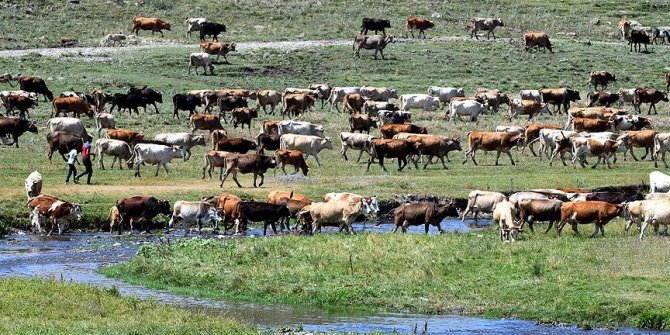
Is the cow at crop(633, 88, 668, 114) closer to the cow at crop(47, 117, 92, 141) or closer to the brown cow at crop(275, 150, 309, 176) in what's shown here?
the brown cow at crop(275, 150, 309, 176)

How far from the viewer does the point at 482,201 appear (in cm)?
3556

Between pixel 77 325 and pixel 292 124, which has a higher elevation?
pixel 77 325

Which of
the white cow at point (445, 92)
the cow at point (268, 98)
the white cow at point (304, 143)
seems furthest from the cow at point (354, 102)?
the white cow at point (304, 143)

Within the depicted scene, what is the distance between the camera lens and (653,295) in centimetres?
2353

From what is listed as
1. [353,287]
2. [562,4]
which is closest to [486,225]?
[353,287]

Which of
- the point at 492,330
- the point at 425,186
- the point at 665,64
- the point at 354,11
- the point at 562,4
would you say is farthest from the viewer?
the point at 562,4

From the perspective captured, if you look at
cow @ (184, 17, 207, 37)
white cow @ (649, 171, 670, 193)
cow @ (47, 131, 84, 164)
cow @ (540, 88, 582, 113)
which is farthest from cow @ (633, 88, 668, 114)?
cow @ (47, 131, 84, 164)

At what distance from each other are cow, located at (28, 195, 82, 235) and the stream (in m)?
0.44

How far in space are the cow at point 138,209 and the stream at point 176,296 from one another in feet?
2.00

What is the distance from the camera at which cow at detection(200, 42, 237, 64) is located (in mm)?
68938

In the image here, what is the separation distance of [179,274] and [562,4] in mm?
73494

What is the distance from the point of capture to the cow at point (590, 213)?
31266mm

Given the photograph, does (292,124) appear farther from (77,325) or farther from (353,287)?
(77,325)

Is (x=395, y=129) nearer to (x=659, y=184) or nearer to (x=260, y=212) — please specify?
(x=659, y=184)
